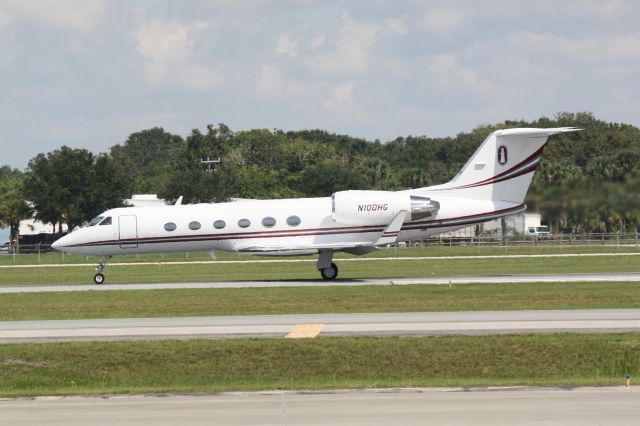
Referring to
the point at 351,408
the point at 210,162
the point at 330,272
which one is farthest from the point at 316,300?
the point at 210,162

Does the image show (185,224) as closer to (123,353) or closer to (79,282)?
(79,282)

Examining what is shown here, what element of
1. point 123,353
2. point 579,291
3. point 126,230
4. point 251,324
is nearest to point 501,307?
point 579,291

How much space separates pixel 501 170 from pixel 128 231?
50.8 feet

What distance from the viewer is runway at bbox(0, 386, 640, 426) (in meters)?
15.5

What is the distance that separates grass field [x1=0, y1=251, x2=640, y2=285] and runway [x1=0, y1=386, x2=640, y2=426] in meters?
27.1

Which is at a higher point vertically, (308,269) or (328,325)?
(308,269)

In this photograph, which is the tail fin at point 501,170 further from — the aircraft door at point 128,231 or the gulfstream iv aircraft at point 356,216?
the aircraft door at point 128,231

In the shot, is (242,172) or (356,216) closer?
(356,216)

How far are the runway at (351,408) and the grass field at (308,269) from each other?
27096mm

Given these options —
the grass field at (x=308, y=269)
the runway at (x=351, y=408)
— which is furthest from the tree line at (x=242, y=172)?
the runway at (x=351, y=408)

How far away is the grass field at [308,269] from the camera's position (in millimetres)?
47125

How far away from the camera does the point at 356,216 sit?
41750 mm

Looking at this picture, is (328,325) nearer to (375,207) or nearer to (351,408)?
(351,408)

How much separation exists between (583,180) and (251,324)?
21341 mm
